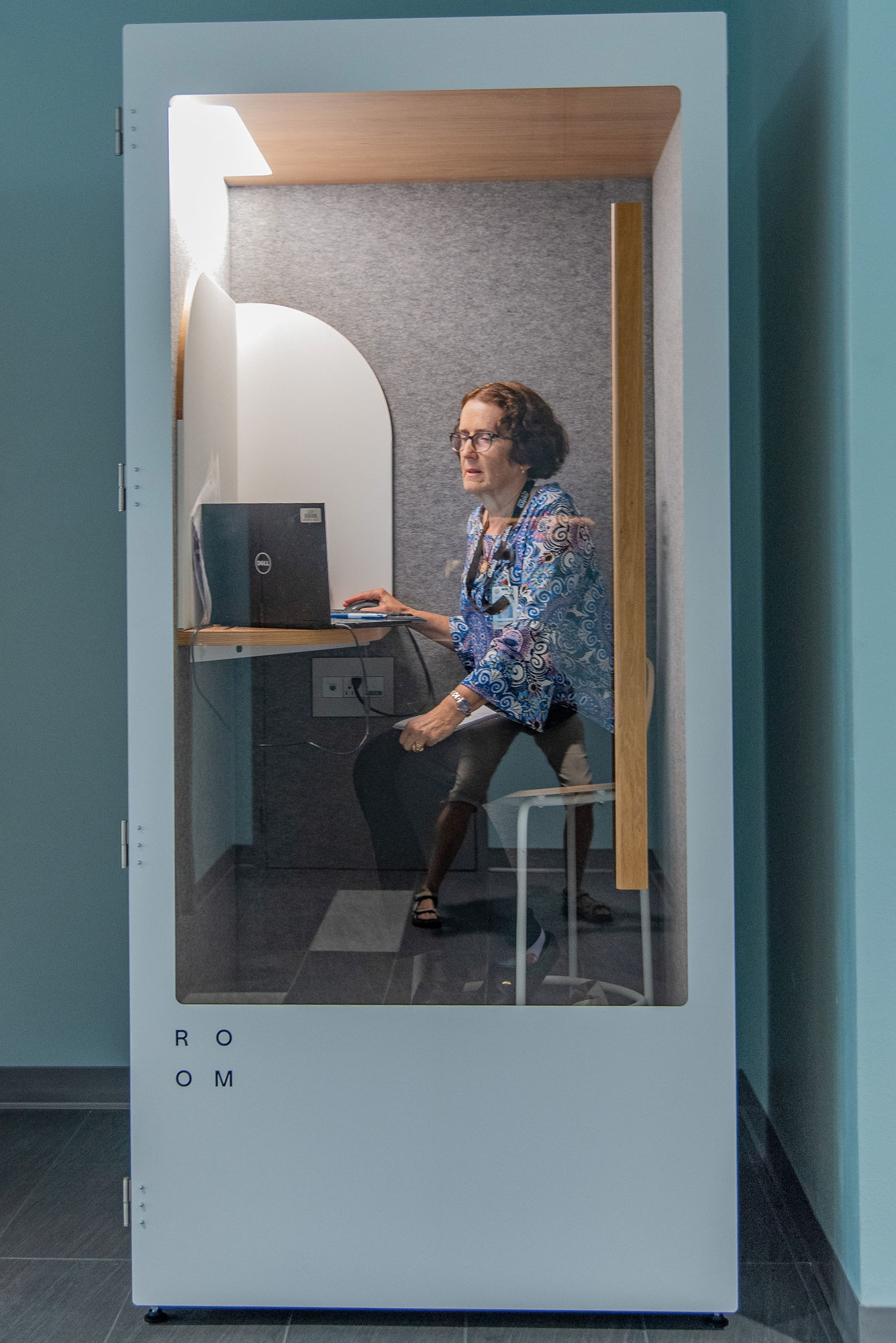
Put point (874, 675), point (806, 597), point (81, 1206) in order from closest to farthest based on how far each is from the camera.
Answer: point (874, 675), point (806, 597), point (81, 1206)

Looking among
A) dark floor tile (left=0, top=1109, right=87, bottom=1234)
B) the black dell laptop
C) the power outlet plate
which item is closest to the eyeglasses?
the black dell laptop

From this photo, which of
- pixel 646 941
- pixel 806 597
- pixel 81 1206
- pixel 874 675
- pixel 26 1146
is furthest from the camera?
pixel 26 1146

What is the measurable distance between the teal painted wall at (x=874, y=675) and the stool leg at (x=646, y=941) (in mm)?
311

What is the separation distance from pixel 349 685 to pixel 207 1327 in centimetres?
107

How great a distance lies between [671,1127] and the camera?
1.69 metres

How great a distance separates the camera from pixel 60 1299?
1.81m

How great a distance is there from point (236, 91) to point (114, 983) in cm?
186

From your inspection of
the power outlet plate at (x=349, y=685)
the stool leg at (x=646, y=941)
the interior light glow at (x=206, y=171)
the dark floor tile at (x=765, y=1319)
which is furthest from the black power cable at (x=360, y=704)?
the dark floor tile at (x=765, y=1319)

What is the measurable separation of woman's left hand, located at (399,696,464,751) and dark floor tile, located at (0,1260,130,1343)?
3.48 feet

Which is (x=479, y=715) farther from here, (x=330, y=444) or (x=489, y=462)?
(x=330, y=444)

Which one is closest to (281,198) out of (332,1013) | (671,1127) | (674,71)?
(674,71)

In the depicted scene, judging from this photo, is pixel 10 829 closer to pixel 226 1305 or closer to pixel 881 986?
pixel 226 1305

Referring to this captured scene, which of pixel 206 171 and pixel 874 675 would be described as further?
pixel 206 171

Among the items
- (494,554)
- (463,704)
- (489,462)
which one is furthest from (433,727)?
(489,462)
